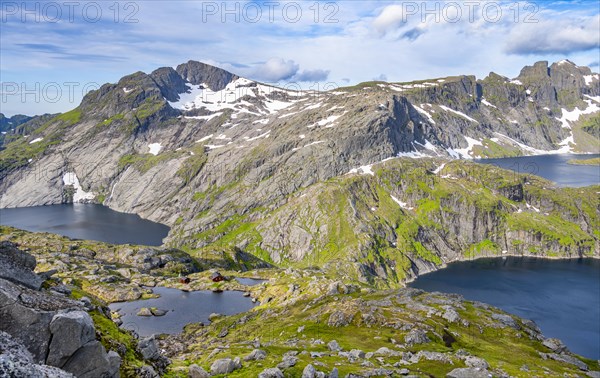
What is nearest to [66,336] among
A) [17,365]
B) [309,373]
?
[17,365]

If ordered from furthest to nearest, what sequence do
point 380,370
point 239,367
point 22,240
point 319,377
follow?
point 22,240 → point 380,370 → point 239,367 → point 319,377

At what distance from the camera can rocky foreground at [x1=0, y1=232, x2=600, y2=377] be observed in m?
19.1

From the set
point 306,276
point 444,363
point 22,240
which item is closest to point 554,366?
point 444,363

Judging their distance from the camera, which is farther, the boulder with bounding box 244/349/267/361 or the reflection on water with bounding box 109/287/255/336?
the reflection on water with bounding box 109/287/255/336

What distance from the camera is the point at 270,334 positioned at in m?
78.4

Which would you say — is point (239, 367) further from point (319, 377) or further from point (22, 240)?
point (22, 240)

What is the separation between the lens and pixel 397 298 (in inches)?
3947

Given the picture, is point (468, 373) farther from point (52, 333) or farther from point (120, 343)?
point (52, 333)

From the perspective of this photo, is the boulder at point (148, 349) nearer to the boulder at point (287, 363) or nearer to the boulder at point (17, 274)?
the boulder at point (17, 274)

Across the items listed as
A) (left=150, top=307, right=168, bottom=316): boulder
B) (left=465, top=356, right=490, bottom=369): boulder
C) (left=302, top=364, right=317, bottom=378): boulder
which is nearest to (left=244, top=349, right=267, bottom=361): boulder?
(left=302, top=364, right=317, bottom=378): boulder

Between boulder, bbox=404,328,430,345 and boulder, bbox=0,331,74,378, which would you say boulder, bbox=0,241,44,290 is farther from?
boulder, bbox=404,328,430,345

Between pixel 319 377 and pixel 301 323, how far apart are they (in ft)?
163

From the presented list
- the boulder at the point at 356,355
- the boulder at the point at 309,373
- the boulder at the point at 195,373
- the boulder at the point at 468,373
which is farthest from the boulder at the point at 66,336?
the boulder at the point at 468,373

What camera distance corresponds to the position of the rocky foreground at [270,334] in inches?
754
